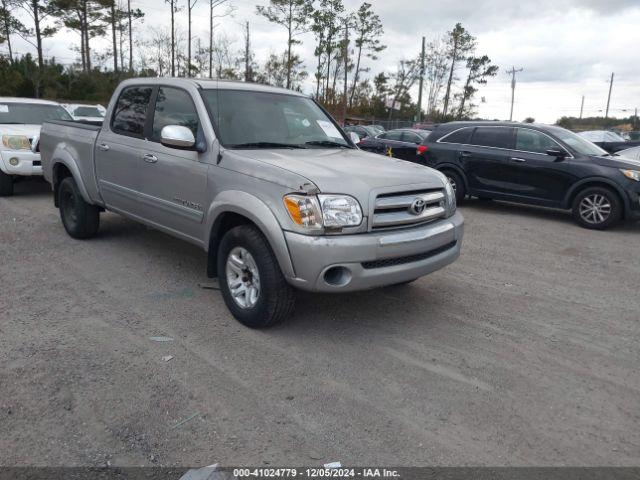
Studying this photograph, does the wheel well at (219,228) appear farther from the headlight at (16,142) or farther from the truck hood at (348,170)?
the headlight at (16,142)

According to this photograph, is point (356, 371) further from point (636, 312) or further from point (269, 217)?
point (636, 312)

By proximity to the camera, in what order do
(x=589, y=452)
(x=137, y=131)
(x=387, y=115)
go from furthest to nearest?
(x=387, y=115), (x=137, y=131), (x=589, y=452)

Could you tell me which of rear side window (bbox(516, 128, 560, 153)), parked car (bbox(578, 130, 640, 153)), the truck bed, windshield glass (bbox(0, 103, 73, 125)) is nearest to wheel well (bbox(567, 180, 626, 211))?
rear side window (bbox(516, 128, 560, 153))

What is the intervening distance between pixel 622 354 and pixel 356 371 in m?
2.02

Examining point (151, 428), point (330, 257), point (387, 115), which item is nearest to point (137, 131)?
point (330, 257)

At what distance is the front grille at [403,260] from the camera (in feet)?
12.2

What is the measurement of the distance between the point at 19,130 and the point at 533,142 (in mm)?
8891

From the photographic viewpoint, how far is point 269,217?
368cm

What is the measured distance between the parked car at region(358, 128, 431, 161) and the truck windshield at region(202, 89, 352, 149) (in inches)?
243

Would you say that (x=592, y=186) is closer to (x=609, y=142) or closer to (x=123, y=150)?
(x=123, y=150)

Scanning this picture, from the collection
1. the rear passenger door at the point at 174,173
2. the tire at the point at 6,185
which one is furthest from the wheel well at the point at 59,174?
the tire at the point at 6,185

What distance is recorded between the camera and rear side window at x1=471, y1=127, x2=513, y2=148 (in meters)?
9.53

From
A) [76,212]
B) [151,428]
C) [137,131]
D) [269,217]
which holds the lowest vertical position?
[151,428]

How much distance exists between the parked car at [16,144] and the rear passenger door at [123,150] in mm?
4040
